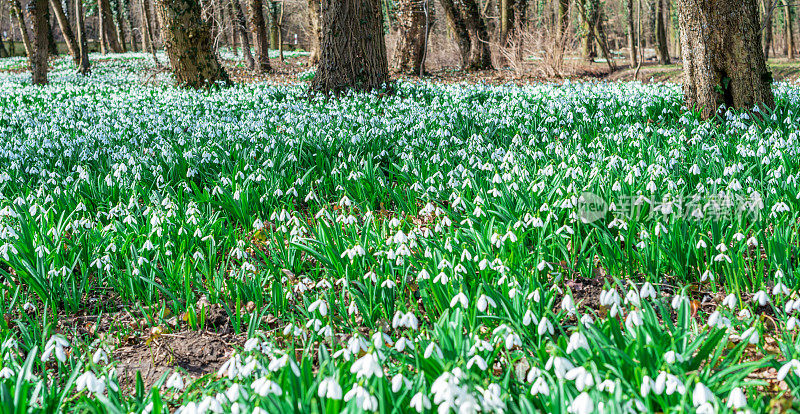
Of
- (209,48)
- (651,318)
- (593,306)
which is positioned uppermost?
(209,48)

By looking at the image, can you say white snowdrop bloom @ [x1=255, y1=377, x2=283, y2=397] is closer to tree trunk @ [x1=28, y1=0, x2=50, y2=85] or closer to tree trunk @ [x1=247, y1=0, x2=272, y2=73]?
tree trunk @ [x1=28, y1=0, x2=50, y2=85]

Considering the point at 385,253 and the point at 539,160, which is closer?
the point at 385,253

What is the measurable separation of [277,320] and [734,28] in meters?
5.12

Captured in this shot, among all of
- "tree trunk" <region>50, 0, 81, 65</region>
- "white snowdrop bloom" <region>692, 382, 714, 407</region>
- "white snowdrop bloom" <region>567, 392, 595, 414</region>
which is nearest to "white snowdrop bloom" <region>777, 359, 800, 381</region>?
"white snowdrop bloom" <region>692, 382, 714, 407</region>

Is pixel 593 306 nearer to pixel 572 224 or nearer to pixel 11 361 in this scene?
pixel 572 224

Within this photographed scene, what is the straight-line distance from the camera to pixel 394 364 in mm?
2053

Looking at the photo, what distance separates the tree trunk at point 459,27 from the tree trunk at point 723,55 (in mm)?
11443

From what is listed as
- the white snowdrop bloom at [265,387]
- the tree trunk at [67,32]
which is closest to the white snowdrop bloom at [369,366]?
the white snowdrop bloom at [265,387]

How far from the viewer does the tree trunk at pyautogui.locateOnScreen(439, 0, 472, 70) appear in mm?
16547

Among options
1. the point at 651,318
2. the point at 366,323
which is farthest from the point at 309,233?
the point at 651,318

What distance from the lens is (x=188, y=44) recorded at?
1105 centimetres

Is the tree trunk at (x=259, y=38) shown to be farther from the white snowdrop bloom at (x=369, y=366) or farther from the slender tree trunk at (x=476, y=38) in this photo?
the white snowdrop bloom at (x=369, y=366)

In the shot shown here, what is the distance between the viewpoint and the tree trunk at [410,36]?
608 inches

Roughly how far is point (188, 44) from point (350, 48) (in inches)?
145
